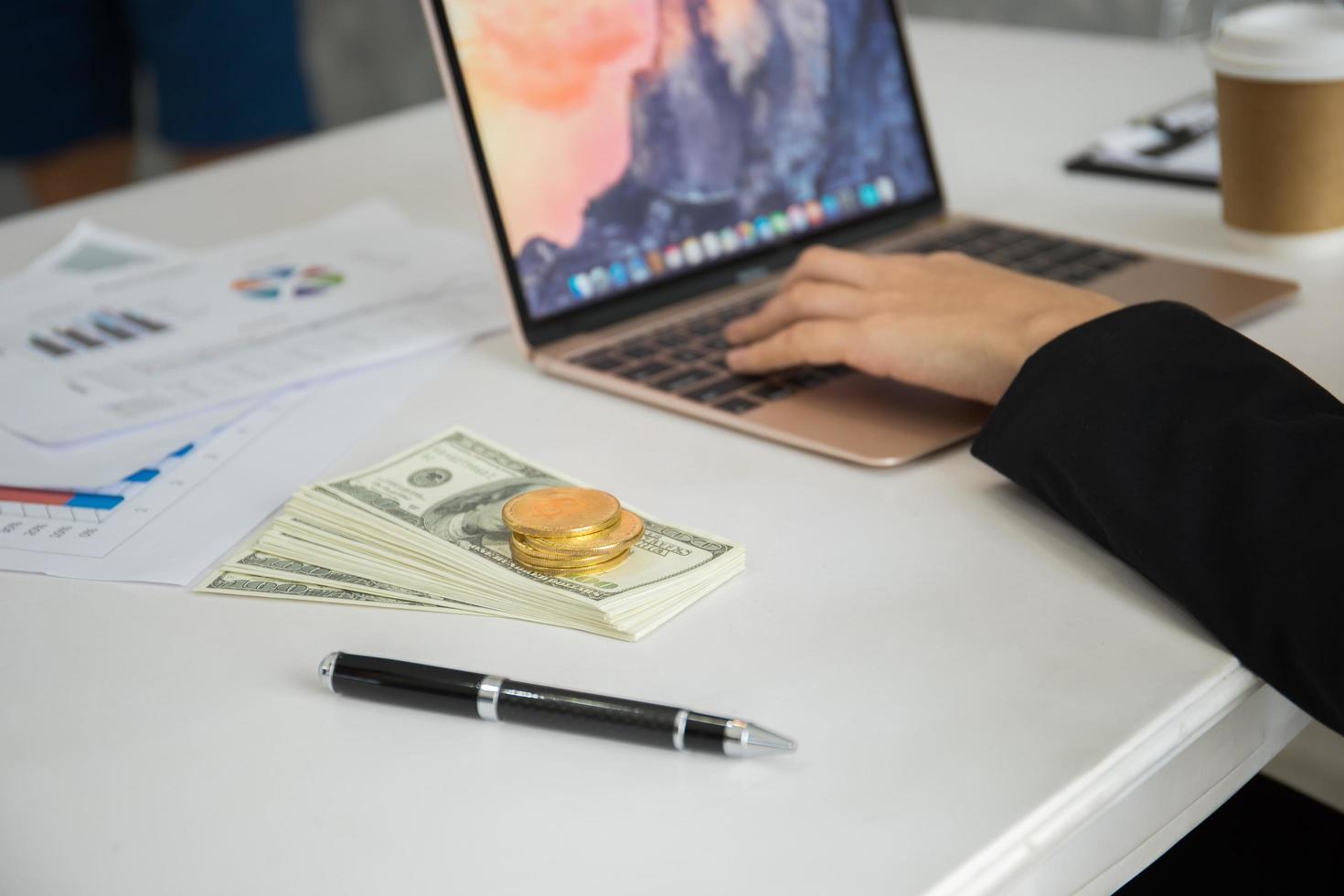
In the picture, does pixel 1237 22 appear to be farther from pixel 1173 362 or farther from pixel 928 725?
pixel 928 725

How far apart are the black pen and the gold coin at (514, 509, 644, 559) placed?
0.31ft

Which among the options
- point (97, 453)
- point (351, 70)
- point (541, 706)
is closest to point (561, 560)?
point (541, 706)

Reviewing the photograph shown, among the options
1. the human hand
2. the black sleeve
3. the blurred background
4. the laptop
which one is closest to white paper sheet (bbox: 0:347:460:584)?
the laptop

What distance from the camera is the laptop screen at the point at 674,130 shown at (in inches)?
38.3

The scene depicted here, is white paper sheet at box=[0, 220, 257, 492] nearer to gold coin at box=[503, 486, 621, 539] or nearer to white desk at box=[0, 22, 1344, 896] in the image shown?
white desk at box=[0, 22, 1344, 896]

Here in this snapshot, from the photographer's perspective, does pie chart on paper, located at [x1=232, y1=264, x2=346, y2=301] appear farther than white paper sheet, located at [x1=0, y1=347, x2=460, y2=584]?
Yes

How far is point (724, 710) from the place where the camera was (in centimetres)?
59

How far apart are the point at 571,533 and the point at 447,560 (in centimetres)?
7

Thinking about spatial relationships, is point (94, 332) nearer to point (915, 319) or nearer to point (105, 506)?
point (105, 506)

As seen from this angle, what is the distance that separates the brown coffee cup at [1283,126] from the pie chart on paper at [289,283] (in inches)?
30.1

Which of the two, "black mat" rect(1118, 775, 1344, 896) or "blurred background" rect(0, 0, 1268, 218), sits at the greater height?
"blurred background" rect(0, 0, 1268, 218)

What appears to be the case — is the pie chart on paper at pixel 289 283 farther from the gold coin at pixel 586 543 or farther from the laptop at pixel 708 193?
the gold coin at pixel 586 543

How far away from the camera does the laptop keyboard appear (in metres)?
0.91

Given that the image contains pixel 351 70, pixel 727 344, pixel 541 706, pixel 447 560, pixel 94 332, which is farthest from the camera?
pixel 351 70
